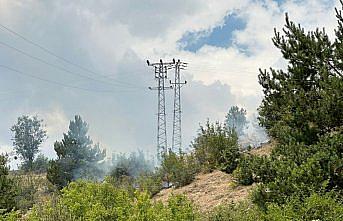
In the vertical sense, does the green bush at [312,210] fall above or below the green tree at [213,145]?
below

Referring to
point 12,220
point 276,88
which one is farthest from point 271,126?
point 12,220

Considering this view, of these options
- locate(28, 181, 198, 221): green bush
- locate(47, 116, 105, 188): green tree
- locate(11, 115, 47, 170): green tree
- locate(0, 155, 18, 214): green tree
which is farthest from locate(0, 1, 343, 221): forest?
locate(11, 115, 47, 170): green tree

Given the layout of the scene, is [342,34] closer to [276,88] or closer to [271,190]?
[276,88]

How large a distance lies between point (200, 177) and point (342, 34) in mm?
11950

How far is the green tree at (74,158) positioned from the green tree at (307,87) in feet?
53.4

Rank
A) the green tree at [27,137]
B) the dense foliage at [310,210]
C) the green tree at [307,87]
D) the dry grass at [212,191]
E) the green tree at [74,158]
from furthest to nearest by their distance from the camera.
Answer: the green tree at [27,137] < the green tree at [74,158] < the dry grass at [212,191] < the green tree at [307,87] < the dense foliage at [310,210]

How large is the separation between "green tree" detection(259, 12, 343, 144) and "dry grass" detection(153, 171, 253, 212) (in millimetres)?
3940

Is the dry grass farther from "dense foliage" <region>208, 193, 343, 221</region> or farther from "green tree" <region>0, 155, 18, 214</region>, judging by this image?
"green tree" <region>0, 155, 18, 214</region>

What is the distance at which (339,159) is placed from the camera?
35.2ft

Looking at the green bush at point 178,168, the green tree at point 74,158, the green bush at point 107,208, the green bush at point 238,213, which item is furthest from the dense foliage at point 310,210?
the green tree at point 74,158

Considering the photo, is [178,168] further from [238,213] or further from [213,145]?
[238,213]

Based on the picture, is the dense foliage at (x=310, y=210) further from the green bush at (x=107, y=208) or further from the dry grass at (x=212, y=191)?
the dry grass at (x=212, y=191)

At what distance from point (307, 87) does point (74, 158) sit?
2070 cm

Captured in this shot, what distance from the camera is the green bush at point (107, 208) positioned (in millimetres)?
9609
